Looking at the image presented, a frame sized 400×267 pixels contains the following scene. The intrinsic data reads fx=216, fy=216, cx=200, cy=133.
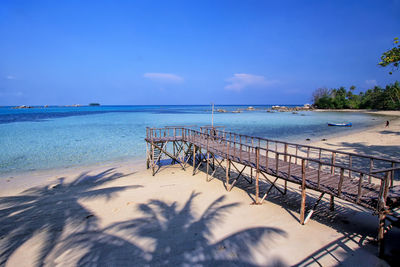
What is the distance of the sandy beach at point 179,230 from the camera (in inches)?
243

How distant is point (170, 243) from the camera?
6.88 metres

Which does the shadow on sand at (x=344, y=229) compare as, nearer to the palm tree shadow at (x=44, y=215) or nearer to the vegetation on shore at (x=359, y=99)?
the palm tree shadow at (x=44, y=215)

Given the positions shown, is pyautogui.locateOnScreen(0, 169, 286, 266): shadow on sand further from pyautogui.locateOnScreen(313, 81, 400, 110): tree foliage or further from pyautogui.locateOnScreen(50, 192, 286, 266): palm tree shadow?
pyautogui.locateOnScreen(313, 81, 400, 110): tree foliage

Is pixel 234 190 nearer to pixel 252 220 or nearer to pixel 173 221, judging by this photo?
pixel 252 220

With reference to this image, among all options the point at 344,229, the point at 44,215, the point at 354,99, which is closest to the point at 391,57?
the point at 344,229

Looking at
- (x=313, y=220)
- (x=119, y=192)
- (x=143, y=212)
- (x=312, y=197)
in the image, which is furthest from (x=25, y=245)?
(x=312, y=197)

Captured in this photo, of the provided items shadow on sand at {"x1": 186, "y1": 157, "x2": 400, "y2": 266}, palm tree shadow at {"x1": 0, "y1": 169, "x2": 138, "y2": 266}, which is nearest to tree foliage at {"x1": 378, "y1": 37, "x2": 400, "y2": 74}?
shadow on sand at {"x1": 186, "y1": 157, "x2": 400, "y2": 266}

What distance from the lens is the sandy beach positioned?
6176 millimetres

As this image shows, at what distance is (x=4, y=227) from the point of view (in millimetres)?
7770

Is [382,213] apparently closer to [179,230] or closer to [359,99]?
[179,230]

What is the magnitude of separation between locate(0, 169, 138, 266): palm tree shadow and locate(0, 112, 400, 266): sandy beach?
33 mm

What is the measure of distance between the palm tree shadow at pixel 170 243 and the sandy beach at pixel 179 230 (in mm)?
30

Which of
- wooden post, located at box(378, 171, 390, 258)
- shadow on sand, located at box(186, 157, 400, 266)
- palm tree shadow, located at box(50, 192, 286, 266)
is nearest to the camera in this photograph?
wooden post, located at box(378, 171, 390, 258)

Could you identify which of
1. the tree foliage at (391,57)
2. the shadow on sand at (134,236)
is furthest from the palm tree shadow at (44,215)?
the tree foliage at (391,57)
